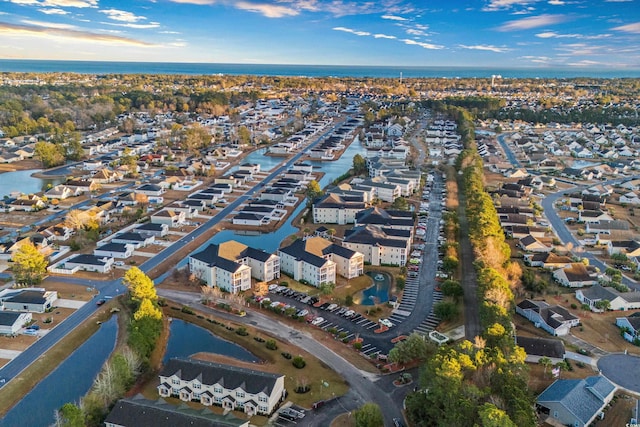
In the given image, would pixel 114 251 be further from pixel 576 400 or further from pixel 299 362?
pixel 576 400

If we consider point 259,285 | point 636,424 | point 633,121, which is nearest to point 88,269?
point 259,285

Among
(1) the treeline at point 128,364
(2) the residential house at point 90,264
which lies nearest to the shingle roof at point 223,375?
(1) the treeline at point 128,364

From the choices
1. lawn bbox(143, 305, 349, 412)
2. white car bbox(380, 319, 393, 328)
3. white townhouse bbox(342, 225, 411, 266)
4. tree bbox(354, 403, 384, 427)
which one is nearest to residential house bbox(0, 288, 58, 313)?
lawn bbox(143, 305, 349, 412)

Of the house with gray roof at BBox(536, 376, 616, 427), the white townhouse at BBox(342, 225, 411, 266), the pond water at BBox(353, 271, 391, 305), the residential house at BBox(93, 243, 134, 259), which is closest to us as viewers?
the house with gray roof at BBox(536, 376, 616, 427)

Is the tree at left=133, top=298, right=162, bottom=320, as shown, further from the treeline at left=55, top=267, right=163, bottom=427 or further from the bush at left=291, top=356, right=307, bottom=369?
the bush at left=291, top=356, right=307, bottom=369

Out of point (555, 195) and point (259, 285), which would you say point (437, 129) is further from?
point (259, 285)

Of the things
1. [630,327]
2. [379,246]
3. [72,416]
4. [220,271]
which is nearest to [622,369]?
[630,327]
